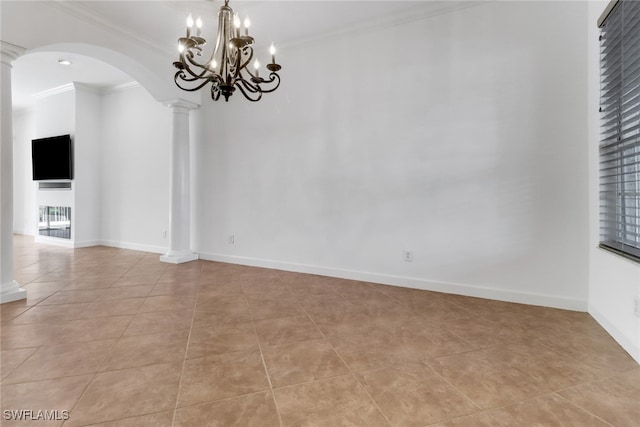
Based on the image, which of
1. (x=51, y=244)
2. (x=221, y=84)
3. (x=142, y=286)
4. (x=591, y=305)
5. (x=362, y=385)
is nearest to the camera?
(x=362, y=385)

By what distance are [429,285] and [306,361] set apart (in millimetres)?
1880

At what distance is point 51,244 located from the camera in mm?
5859

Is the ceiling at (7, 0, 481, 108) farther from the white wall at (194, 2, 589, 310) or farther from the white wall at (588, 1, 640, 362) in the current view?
the white wall at (588, 1, 640, 362)

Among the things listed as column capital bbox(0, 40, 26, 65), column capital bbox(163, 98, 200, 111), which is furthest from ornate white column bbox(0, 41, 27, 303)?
column capital bbox(163, 98, 200, 111)

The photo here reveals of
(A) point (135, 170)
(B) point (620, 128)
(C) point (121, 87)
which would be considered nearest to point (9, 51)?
(A) point (135, 170)

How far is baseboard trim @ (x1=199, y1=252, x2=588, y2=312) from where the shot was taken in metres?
2.63

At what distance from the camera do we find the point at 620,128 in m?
2.07

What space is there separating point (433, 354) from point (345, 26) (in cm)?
358

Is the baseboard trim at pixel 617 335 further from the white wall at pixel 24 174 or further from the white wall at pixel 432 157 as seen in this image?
the white wall at pixel 24 174

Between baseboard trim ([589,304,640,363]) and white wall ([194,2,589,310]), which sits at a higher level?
white wall ([194,2,589,310])

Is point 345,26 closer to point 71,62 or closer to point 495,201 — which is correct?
point 495,201

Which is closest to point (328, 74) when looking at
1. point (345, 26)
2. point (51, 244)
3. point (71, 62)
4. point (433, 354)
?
point (345, 26)

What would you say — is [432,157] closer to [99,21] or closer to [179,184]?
[179,184]

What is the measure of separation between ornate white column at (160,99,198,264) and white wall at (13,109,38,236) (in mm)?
5167
